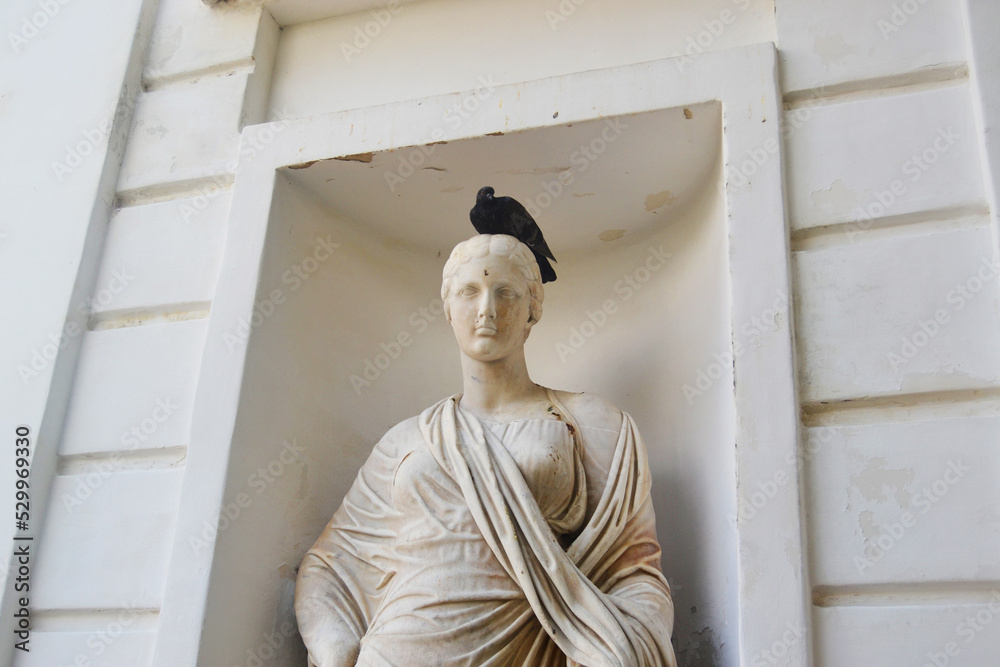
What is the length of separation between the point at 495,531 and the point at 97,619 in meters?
1.34

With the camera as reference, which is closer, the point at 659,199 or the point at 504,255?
the point at 504,255

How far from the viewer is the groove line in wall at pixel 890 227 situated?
2.97 m

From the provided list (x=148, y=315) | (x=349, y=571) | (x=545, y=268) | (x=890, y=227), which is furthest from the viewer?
(x=545, y=268)

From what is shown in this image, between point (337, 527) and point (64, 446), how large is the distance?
3.36 feet

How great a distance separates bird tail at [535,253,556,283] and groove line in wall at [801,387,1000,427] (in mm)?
1191

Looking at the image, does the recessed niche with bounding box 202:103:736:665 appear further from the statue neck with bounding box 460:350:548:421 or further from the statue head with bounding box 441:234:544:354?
the statue neck with bounding box 460:350:548:421

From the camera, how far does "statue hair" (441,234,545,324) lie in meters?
3.39

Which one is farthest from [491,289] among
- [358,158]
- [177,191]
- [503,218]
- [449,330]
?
[177,191]

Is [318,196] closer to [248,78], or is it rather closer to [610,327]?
[248,78]

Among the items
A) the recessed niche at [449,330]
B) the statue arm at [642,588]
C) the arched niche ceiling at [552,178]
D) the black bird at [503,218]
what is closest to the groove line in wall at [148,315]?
the recessed niche at [449,330]

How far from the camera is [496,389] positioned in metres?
3.40

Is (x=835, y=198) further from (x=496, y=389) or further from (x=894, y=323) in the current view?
(x=496, y=389)

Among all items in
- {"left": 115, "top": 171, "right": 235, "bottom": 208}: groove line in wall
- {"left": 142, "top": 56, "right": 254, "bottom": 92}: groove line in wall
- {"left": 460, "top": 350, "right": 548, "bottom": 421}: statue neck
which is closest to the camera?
{"left": 460, "top": 350, "right": 548, "bottom": 421}: statue neck

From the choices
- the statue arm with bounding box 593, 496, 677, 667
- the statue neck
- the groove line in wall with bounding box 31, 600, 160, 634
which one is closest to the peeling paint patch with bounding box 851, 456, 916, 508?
the statue arm with bounding box 593, 496, 677, 667
